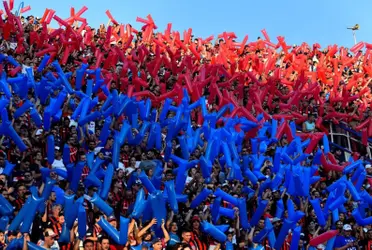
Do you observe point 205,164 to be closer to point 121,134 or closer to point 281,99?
point 121,134

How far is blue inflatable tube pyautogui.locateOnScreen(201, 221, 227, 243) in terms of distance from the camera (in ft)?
22.4

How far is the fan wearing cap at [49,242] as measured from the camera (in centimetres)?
568

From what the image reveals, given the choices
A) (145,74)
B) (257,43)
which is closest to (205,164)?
(145,74)

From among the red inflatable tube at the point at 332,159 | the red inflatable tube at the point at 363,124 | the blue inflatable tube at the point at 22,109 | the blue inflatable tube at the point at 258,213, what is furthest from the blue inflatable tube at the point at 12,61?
the red inflatable tube at the point at 363,124

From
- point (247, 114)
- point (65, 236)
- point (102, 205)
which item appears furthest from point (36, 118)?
point (247, 114)

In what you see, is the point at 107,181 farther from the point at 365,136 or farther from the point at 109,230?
the point at 365,136

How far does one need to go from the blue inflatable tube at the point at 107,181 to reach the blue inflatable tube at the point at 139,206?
1.29 feet

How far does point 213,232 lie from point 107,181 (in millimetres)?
1441

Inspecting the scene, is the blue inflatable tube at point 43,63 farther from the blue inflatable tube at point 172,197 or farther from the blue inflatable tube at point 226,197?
the blue inflatable tube at point 226,197

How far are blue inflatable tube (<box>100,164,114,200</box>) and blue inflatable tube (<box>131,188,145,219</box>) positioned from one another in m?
0.39

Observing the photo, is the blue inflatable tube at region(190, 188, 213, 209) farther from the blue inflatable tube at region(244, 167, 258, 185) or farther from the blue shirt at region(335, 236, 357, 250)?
the blue shirt at region(335, 236, 357, 250)

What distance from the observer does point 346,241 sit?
784cm

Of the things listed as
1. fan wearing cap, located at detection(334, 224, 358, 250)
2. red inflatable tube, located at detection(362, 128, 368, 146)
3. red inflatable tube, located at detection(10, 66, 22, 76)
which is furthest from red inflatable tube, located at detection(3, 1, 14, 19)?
fan wearing cap, located at detection(334, 224, 358, 250)

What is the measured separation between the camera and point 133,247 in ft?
19.2
